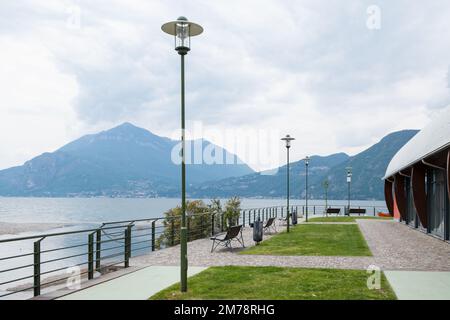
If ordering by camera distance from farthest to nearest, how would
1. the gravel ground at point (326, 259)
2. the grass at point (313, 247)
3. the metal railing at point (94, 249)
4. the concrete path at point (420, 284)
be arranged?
the grass at point (313, 247) → the gravel ground at point (326, 259) → the metal railing at point (94, 249) → the concrete path at point (420, 284)

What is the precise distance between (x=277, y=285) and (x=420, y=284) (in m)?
2.89

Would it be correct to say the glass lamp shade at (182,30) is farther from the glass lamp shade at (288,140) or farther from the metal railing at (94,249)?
the glass lamp shade at (288,140)

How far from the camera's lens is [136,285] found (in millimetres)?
9164

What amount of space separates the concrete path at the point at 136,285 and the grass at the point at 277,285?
0.34m

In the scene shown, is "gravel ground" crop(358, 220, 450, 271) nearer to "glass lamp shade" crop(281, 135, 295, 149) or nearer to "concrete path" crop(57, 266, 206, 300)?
"concrete path" crop(57, 266, 206, 300)

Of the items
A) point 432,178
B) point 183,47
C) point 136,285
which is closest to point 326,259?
point 136,285

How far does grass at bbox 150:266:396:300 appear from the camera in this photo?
8172 mm

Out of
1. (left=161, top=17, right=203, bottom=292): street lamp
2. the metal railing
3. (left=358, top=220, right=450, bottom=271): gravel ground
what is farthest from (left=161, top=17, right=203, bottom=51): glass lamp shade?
(left=358, top=220, right=450, bottom=271): gravel ground

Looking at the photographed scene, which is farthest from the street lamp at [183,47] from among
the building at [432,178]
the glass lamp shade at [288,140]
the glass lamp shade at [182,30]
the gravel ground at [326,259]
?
the glass lamp shade at [288,140]

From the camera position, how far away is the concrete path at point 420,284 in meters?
8.31
